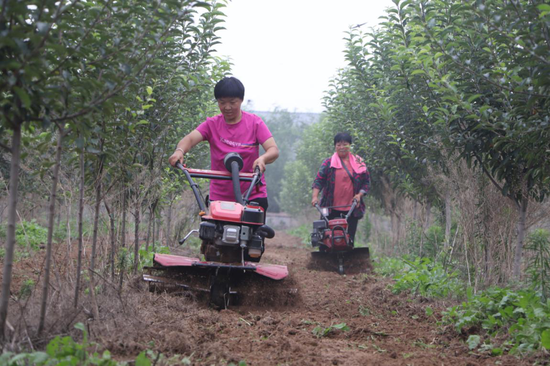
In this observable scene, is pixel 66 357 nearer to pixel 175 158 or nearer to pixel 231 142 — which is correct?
pixel 175 158

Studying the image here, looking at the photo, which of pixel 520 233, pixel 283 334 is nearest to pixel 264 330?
pixel 283 334

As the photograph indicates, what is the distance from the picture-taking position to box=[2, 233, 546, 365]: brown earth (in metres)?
3.46

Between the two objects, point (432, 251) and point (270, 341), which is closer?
point (270, 341)

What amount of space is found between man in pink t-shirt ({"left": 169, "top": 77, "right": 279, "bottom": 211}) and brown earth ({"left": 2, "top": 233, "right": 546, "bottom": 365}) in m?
1.05

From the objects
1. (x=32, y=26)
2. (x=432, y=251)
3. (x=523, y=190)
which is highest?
(x=32, y=26)

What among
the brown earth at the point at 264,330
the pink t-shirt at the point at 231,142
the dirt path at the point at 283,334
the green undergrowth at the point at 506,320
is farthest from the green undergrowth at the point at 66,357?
the pink t-shirt at the point at 231,142

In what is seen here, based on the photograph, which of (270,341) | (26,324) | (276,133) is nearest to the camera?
(26,324)

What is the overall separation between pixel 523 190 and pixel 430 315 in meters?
1.56

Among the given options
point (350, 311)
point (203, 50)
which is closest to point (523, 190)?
point (350, 311)

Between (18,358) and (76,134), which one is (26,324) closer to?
(18,358)

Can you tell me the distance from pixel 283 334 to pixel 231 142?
6.93 feet

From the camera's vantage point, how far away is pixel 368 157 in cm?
1166

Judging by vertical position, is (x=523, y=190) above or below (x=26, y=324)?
above

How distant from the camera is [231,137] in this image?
225 inches
